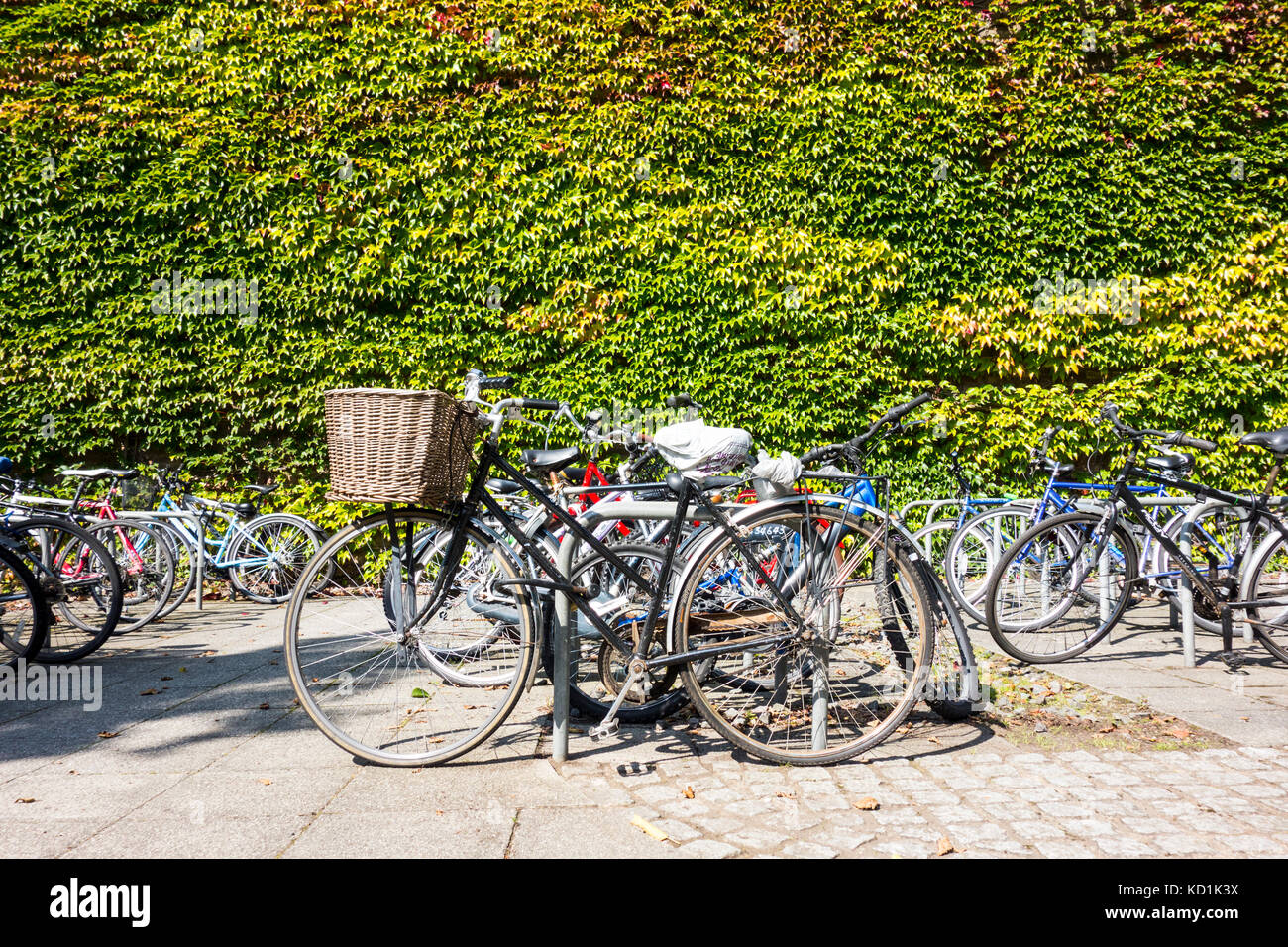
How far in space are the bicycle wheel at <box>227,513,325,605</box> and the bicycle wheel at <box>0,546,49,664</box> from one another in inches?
96.8

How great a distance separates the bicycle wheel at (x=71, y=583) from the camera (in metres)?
4.43

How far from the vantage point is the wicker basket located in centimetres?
262

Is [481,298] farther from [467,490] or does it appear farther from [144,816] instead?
[144,816]

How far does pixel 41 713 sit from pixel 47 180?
5399 millimetres

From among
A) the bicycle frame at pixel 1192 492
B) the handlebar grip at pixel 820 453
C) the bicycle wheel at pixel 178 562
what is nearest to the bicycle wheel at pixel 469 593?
the handlebar grip at pixel 820 453

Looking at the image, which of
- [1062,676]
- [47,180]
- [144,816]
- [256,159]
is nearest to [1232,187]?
[1062,676]

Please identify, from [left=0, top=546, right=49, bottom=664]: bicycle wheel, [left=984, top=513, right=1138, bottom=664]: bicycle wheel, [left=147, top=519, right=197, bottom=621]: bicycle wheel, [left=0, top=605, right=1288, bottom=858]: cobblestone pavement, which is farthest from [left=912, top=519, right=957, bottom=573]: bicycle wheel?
[left=147, top=519, right=197, bottom=621]: bicycle wheel

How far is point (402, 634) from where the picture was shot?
2.96 m

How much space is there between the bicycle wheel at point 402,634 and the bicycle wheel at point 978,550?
3.41 meters

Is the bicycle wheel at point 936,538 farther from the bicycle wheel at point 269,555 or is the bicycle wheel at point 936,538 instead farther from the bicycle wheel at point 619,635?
the bicycle wheel at point 269,555

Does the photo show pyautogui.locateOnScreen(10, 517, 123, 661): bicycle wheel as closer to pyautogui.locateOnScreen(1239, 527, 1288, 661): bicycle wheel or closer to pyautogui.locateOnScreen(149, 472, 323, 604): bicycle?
pyautogui.locateOnScreen(149, 472, 323, 604): bicycle

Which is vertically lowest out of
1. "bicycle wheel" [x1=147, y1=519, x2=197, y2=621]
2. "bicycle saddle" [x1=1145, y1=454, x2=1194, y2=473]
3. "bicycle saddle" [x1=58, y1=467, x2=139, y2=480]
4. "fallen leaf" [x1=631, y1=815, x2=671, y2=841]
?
"bicycle wheel" [x1=147, y1=519, x2=197, y2=621]

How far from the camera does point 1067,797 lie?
8.63 ft

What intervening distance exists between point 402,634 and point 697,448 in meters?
1.24
